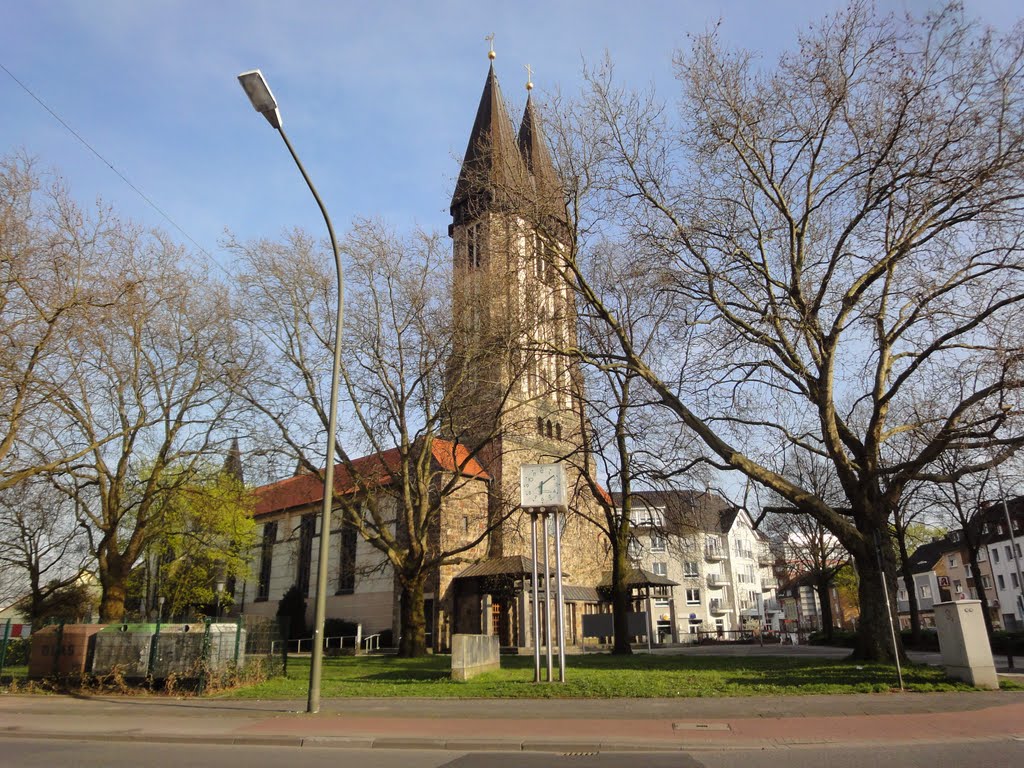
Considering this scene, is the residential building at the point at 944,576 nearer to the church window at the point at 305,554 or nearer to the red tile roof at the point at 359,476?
the red tile roof at the point at 359,476

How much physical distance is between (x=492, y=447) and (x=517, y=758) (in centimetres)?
2792

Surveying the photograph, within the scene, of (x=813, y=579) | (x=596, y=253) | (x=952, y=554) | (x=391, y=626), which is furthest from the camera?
(x=952, y=554)

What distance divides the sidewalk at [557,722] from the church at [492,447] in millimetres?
8357

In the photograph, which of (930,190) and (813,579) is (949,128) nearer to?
(930,190)

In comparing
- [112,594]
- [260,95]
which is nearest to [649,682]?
[260,95]

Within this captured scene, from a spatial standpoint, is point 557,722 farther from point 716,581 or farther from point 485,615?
point 716,581

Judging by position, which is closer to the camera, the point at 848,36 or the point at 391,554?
the point at 848,36

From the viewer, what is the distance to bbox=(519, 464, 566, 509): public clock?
15078 mm

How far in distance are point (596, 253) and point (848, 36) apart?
7404mm

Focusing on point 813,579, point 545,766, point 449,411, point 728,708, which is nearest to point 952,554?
point 813,579

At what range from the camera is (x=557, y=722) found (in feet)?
33.5

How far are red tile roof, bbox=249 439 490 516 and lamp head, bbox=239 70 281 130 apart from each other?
14122 mm

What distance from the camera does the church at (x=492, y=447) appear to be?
1733 centimetres

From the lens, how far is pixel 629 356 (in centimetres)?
1645
